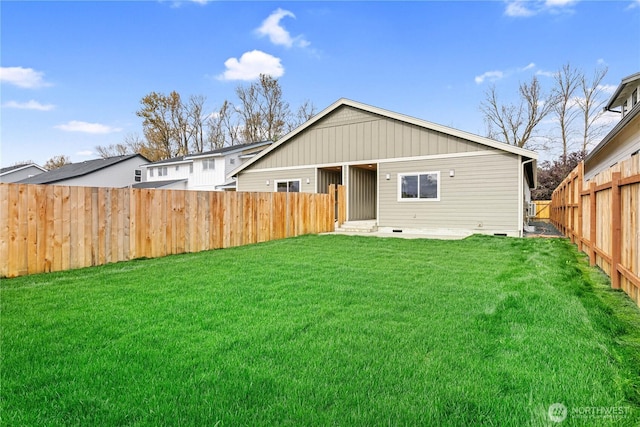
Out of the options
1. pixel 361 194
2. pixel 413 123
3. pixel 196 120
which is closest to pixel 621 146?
pixel 413 123

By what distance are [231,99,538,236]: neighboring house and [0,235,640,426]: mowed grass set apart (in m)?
6.42

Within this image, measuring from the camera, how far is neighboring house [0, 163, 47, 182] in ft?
106

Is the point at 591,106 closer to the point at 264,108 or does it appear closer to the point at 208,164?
the point at 264,108

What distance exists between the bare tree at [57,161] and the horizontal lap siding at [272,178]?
38.4 metres

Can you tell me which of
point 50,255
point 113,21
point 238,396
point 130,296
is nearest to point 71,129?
point 113,21

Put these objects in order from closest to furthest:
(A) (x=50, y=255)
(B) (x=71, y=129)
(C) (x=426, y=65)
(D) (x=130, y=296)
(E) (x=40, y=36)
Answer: (D) (x=130, y=296) < (A) (x=50, y=255) < (E) (x=40, y=36) < (C) (x=426, y=65) < (B) (x=71, y=129)

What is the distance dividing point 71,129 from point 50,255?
1644 inches

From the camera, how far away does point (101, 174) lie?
1118 inches

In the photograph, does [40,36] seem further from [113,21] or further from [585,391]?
[585,391]

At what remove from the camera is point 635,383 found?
81.2 inches

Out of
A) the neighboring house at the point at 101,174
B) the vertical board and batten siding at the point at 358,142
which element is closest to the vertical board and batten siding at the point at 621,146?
the vertical board and batten siding at the point at 358,142

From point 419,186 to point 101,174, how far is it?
27128 mm

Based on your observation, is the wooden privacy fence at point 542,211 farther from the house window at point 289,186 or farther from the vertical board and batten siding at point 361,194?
the house window at point 289,186

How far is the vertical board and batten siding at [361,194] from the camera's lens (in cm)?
1448
